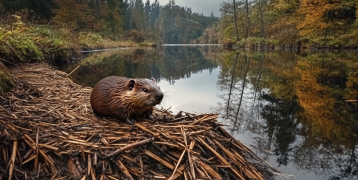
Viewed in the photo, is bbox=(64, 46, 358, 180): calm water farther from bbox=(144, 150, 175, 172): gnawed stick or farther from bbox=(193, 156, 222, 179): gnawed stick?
bbox=(144, 150, 175, 172): gnawed stick

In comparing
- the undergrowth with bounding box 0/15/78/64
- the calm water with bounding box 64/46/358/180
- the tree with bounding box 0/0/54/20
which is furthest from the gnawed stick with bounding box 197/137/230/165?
the tree with bounding box 0/0/54/20

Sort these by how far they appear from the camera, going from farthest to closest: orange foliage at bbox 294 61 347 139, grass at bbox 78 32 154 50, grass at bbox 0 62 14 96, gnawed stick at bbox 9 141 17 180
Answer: grass at bbox 78 32 154 50
orange foliage at bbox 294 61 347 139
grass at bbox 0 62 14 96
gnawed stick at bbox 9 141 17 180

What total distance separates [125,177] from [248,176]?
1.03 metres

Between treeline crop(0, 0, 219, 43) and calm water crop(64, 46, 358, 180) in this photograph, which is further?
treeline crop(0, 0, 219, 43)

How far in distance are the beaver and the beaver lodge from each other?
11 centimetres

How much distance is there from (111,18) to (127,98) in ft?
151

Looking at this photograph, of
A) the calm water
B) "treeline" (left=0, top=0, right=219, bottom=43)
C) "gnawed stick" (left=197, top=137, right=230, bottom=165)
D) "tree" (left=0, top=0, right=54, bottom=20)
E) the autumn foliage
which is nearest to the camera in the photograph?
"gnawed stick" (left=197, top=137, right=230, bottom=165)

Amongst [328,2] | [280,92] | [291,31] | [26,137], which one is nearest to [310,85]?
[280,92]

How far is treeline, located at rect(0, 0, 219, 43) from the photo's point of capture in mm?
17547

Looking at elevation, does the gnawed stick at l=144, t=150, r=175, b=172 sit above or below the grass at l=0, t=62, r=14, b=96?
below

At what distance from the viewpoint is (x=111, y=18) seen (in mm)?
45344

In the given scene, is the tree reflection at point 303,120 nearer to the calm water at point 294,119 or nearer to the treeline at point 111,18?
the calm water at point 294,119

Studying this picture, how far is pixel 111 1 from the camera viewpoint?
43125 mm

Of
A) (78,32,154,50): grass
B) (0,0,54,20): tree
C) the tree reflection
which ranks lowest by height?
the tree reflection
